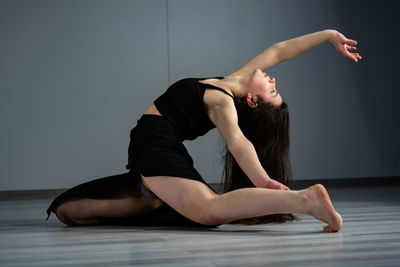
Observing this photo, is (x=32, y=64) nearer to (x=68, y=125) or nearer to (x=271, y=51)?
(x=68, y=125)

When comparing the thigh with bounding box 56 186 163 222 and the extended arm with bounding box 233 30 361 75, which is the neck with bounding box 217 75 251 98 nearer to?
the extended arm with bounding box 233 30 361 75

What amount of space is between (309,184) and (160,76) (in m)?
1.88

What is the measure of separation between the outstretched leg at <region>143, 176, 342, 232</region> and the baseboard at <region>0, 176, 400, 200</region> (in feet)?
10.4

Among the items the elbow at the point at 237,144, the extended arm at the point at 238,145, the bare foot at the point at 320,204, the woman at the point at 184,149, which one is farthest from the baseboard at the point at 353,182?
the bare foot at the point at 320,204

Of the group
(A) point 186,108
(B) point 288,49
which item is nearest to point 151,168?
(A) point 186,108

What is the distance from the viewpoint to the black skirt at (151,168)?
2658 mm

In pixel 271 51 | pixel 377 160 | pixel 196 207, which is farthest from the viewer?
pixel 377 160

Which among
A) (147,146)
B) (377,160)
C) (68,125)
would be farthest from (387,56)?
(147,146)

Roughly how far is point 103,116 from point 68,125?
0.34m

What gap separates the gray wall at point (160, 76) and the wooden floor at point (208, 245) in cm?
272

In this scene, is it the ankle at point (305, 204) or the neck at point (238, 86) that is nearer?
the ankle at point (305, 204)

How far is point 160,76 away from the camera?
19.7 ft

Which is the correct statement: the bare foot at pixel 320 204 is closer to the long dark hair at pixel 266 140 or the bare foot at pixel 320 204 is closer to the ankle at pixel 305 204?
the ankle at pixel 305 204

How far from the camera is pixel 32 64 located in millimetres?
5719
